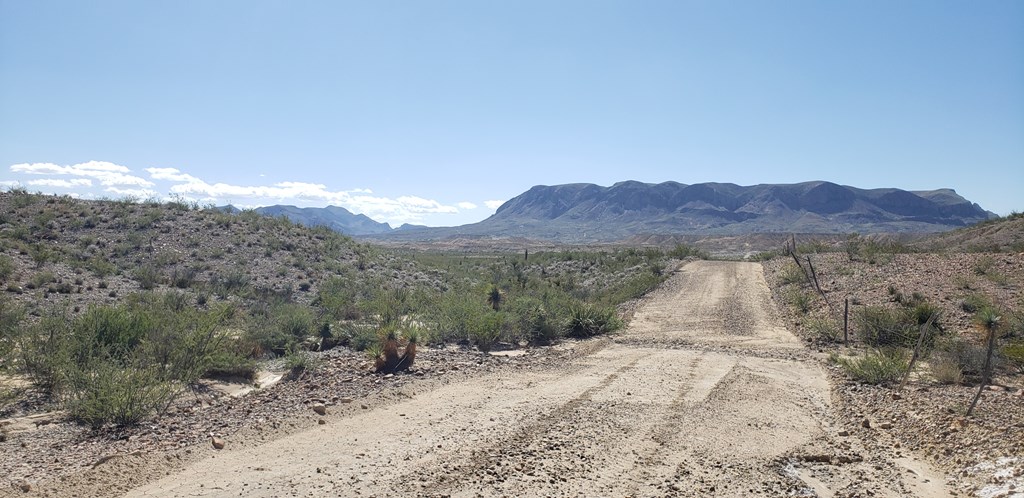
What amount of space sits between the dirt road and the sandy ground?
0.02m

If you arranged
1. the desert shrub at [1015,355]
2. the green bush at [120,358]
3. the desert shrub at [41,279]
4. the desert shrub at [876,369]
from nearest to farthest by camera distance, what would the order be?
1. the green bush at [120,358]
2. the desert shrub at [876,369]
3. the desert shrub at [1015,355]
4. the desert shrub at [41,279]

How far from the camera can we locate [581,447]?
7.53 m

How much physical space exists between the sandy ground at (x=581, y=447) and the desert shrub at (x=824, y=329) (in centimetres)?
488

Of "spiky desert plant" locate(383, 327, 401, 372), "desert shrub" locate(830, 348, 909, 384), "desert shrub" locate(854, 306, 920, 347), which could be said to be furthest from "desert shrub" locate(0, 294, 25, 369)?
"desert shrub" locate(854, 306, 920, 347)

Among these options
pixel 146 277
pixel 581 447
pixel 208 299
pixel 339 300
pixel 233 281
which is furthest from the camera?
pixel 233 281

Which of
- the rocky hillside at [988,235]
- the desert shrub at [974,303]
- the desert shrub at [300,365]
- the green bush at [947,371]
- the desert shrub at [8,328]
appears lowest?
the desert shrub at [300,365]

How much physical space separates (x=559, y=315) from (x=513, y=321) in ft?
7.22

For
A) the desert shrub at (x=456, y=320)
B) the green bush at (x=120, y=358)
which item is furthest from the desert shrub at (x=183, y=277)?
the desert shrub at (x=456, y=320)

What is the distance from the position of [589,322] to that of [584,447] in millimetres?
10663

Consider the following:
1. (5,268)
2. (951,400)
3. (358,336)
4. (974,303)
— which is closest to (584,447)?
(951,400)

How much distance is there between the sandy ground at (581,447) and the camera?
6352mm

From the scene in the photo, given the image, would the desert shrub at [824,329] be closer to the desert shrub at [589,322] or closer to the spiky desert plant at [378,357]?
the desert shrub at [589,322]

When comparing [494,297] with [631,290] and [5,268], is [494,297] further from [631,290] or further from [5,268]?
[5,268]

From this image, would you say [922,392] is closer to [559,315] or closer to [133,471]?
[559,315]
